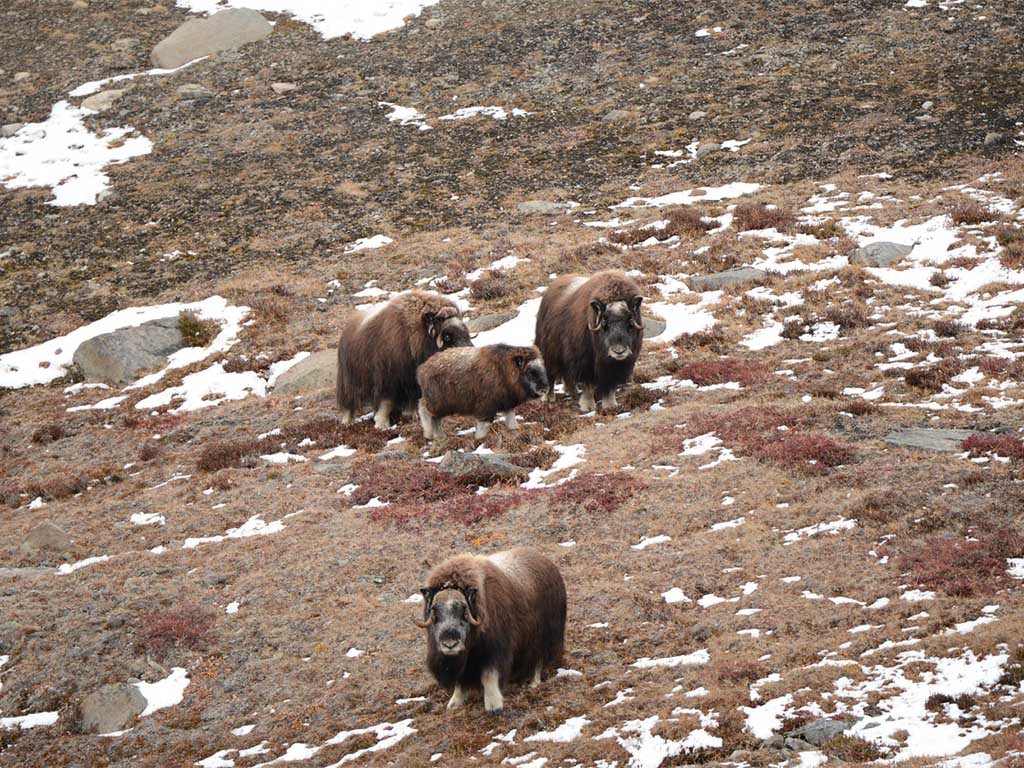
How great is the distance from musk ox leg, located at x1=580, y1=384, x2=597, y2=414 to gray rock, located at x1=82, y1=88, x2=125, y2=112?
2636 centimetres

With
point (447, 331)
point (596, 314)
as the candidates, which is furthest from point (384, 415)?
point (596, 314)

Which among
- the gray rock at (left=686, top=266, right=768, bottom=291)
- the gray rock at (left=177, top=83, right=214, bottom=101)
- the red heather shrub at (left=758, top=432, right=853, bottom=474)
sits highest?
the gray rock at (left=177, top=83, right=214, bottom=101)

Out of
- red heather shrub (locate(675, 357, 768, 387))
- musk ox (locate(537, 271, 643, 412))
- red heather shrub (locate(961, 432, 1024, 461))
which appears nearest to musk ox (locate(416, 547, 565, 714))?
red heather shrub (locate(961, 432, 1024, 461))

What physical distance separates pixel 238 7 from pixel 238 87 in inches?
240

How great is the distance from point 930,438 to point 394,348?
817 centimetres

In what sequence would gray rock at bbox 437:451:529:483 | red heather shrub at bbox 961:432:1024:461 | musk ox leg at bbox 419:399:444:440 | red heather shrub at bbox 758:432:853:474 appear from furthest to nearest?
1. musk ox leg at bbox 419:399:444:440
2. gray rock at bbox 437:451:529:483
3. red heather shrub at bbox 758:432:853:474
4. red heather shrub at bbox 961:432:1024:461

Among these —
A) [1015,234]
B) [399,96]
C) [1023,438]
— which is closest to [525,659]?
[1023,438]

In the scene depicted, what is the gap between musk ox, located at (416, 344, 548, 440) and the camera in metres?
16.3

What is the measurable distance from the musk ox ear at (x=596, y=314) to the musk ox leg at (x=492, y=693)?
809cm

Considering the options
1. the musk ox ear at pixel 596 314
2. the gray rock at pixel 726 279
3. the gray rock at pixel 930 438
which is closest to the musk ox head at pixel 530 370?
the musk ox ear at pixel 596 314

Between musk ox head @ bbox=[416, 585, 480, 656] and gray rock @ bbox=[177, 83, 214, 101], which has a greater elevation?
gray rock @ bbox=[177, 83, 214, 101]

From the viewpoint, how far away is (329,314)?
81.3ft

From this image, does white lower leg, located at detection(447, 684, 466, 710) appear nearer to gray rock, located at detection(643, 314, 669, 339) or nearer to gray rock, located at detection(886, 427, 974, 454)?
gray rock, located at detection(886, 427, 974, 454)

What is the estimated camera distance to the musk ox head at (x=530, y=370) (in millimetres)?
16234
